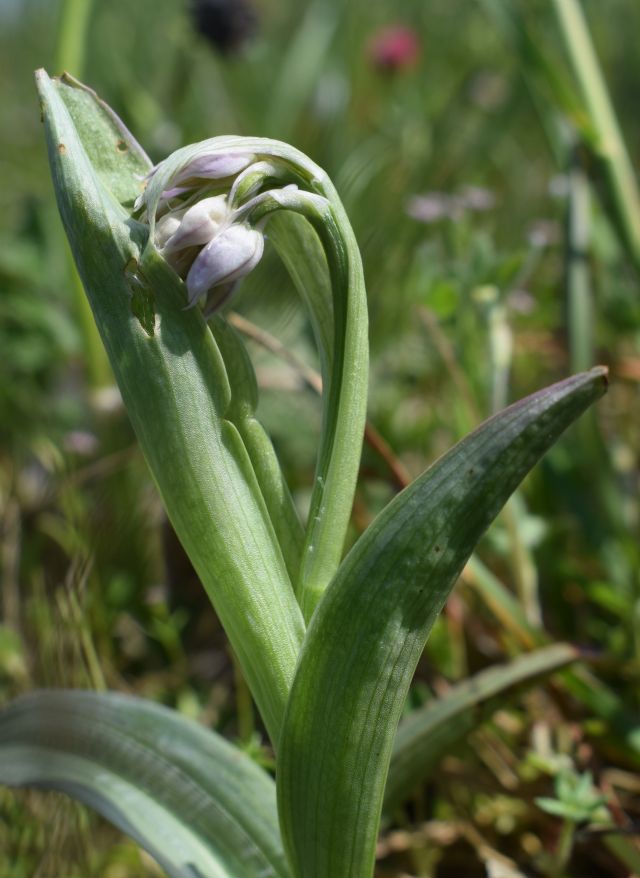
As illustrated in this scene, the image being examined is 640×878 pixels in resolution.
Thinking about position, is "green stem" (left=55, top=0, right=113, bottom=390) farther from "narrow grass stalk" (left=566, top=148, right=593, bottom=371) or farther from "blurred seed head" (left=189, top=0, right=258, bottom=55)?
"narrow grass stalk" (left=566, top=148, right=593, bottom=371)

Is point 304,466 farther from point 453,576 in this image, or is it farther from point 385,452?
point 453,576

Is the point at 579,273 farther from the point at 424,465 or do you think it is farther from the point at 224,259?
the point at 224,259

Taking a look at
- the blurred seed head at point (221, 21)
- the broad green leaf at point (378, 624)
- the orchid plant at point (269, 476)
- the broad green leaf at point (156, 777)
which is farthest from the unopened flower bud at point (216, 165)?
the blurred seed head at point (221, 21)

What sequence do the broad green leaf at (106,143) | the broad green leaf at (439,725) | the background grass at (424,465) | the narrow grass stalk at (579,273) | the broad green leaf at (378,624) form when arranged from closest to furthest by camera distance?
the broad green leaf at (378,624) → the broad green leaf at (106,143) → the broad green leaf at (439,725) → the background grass at (424,465) → the narrow grass stalk at (579,273)

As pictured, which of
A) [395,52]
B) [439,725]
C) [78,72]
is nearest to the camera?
[439,725]

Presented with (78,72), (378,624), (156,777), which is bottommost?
(156,777)

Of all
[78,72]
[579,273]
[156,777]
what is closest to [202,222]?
[156,777]

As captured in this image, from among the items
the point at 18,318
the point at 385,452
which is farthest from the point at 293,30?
the point at 385,452

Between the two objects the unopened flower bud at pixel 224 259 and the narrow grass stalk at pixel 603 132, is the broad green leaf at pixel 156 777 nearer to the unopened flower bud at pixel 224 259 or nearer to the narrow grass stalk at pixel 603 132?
the unopened flower bud at pixel 224 259

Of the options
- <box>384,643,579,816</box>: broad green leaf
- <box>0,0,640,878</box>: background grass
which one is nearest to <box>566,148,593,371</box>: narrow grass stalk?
<box>0,0,640,878</box>: background grass
